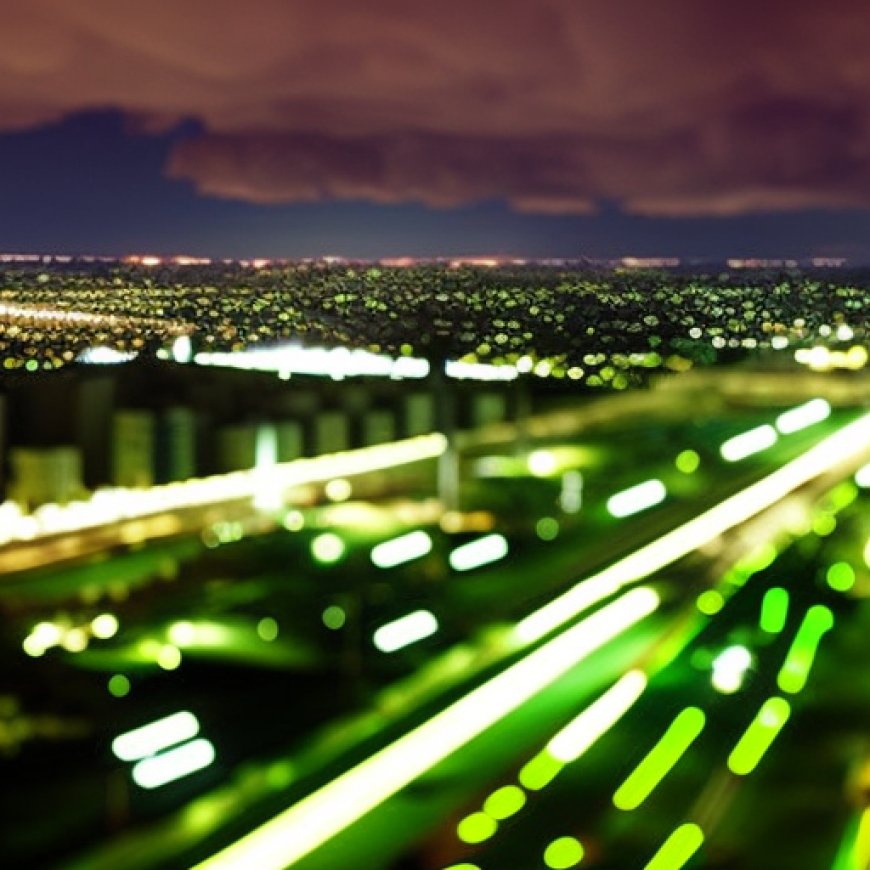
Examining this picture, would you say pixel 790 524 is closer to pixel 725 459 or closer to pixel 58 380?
pixel 725 459

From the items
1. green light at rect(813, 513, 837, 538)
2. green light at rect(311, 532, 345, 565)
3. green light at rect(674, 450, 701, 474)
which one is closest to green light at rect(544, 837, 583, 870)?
green light at rect(311, 532, 345, 565)

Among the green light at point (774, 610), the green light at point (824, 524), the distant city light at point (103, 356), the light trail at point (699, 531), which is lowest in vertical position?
the green light at point (774, 610)

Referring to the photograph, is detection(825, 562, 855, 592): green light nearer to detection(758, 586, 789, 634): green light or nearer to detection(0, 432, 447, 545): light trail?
detection(758, 586, 789, 634): green light

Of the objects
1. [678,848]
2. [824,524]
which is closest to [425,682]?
[678,848]

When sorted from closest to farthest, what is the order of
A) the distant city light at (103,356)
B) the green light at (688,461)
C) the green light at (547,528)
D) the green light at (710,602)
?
the green light at (710,602) → the green light at (547,528) → the distant city light at (103,356) → the green light at (688,461)

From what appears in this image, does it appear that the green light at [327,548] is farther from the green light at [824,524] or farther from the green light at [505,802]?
the green light at [824,524]

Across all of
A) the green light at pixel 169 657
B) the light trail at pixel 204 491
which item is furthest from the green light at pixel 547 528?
the green light at pixel 169 657

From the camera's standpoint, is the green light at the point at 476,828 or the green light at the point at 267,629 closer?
the green light at the point at 476,828
